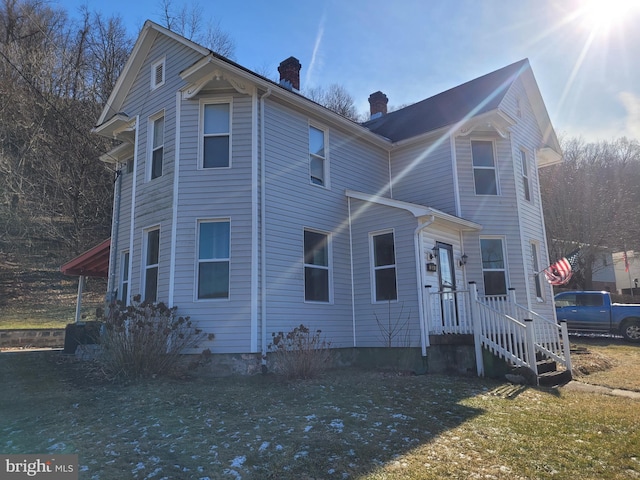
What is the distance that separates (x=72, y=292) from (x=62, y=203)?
4.50 m

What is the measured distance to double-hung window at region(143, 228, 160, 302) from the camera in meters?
9.71

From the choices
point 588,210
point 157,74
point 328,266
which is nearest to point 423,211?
point 328,266

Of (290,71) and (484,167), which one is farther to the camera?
(290,71)

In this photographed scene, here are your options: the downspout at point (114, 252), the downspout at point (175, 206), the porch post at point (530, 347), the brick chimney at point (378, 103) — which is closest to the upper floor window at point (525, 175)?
the porch post at point (530, 347)

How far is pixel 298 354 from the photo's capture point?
8.20 m

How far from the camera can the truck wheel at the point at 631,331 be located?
49.8 feet

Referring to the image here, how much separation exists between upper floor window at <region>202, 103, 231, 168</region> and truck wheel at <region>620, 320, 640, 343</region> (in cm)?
1460

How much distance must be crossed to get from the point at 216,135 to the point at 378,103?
974 cm

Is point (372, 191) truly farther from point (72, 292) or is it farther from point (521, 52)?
point (72, 292)

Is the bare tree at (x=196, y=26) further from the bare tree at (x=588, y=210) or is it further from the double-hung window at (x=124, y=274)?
the bare tree at (x=588, y=210)

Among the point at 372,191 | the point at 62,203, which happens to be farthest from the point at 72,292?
the point at 372,191

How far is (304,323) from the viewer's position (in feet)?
31.3

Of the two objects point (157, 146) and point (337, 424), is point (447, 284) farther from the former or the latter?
point (157, 146)

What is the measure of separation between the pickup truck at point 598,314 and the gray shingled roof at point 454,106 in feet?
28.7
